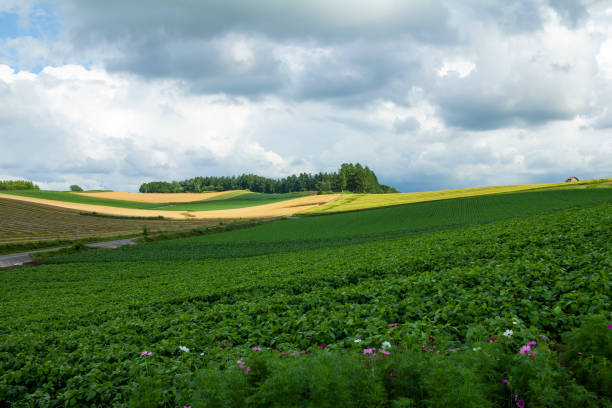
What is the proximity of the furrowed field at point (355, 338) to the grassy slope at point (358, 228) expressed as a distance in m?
20.7

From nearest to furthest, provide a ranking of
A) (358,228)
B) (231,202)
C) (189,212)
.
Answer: (358,228), (189,212), (231,202)

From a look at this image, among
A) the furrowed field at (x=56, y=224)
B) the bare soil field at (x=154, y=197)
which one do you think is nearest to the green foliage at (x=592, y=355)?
the furrowed field at (x=56, y=224)

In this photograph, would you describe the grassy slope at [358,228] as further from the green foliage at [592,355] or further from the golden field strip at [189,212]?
the golden field strip at [189,212]

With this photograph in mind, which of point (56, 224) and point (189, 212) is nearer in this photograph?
point (56, 224)

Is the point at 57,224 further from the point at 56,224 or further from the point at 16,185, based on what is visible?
the point at 16,185

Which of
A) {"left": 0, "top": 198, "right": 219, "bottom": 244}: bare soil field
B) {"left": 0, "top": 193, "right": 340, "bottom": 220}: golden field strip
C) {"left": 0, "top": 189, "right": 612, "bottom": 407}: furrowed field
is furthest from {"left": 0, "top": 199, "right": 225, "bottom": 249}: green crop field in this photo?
{"left": 0, "top": 189, "right": 612, "bottom": 407}: furrowed field

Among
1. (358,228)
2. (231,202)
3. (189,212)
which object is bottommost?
(358,228)

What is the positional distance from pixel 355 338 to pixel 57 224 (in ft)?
250

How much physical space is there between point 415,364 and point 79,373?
24.1ft

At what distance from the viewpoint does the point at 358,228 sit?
54219 mm

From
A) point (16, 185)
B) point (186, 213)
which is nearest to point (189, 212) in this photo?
point (186, 213)

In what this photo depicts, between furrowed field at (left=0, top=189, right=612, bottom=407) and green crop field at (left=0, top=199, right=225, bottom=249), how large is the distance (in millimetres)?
42784

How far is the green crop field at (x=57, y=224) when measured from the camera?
54500 mm

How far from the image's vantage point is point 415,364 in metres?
4.99
